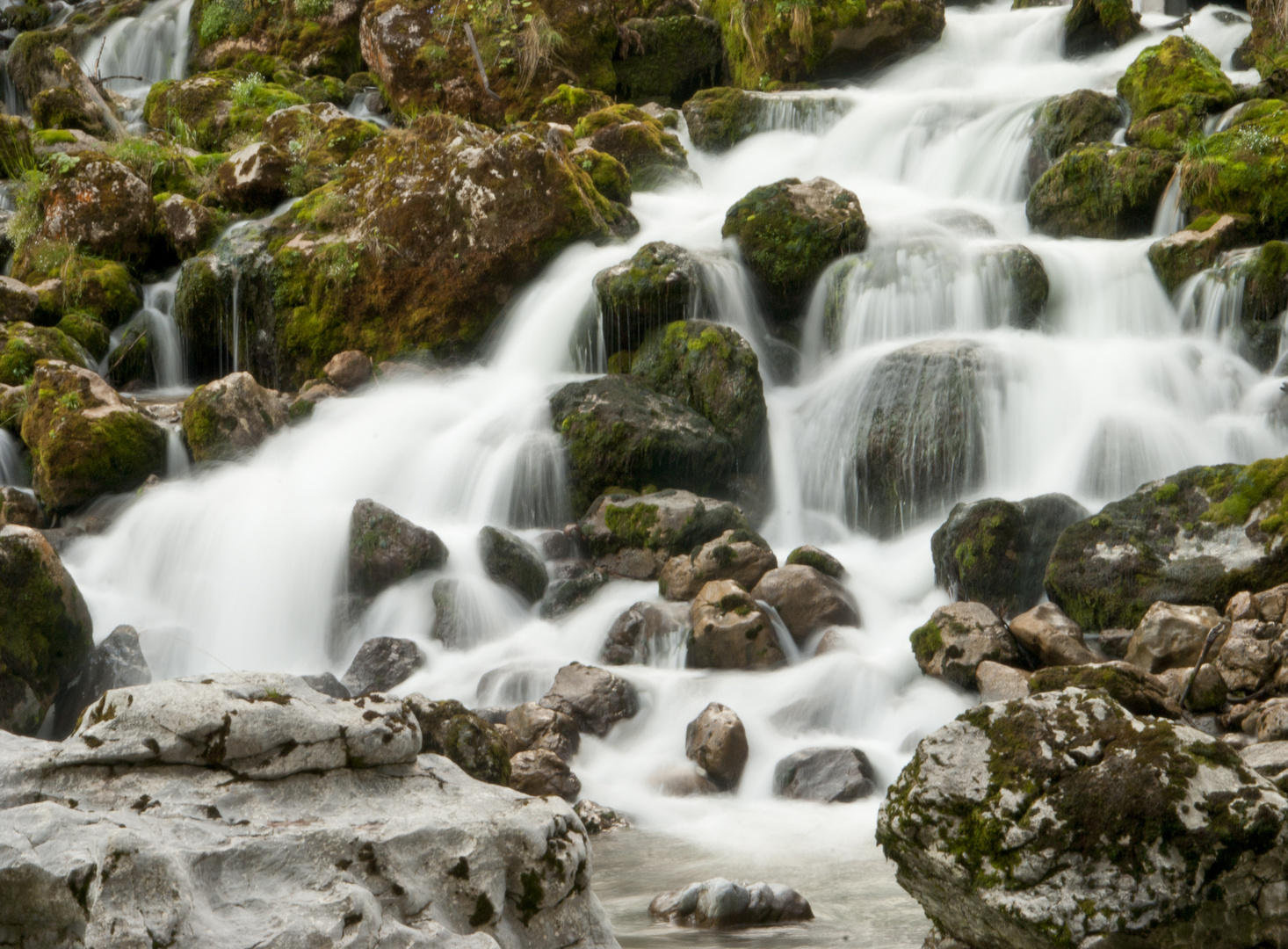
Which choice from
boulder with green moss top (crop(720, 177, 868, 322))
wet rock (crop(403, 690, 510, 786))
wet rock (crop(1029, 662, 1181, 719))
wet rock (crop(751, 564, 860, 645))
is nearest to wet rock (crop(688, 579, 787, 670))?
wet rock (crop(751, 564, 860, 645))

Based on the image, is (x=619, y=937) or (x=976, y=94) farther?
(x=976, y=94)

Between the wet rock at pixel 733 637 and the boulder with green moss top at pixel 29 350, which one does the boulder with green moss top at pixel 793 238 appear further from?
the boulder with green moss top at pixel 29 350

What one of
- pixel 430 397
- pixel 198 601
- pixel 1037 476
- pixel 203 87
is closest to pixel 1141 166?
pixel 1037 476

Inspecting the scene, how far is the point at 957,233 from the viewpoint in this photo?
1289cm

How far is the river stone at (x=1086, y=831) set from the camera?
259 cm

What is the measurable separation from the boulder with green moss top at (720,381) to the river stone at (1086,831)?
23.9 ft

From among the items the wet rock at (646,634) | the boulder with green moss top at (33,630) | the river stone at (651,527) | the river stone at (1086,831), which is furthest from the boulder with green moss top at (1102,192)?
the boulder with green moss top at (33,630)

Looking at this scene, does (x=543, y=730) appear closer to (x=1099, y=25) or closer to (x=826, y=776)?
(x=826, y=776)

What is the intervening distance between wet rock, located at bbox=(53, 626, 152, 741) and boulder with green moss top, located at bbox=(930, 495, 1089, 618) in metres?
5.79

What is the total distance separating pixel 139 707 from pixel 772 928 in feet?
7.73

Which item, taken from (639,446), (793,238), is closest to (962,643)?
(639,446)

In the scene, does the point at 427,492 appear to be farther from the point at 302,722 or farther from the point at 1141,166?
the point at 1141,166

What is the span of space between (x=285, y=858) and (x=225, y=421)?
9001 millimetres

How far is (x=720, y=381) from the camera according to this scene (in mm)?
10391
